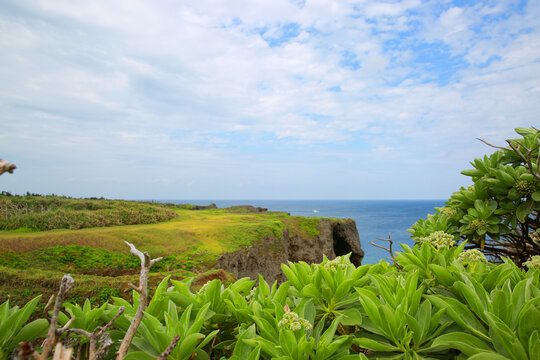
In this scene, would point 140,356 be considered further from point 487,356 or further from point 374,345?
point 487,356

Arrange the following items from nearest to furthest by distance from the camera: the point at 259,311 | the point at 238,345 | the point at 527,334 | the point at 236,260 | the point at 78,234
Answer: the point at 527,334 < the point at 238,345 < the point at 259,311 < the point at 78,234 < the point at 236,260

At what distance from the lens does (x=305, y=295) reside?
1602 mm

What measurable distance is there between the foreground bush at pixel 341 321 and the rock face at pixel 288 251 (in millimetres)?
8742

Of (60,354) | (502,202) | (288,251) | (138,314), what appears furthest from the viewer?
(288,251)

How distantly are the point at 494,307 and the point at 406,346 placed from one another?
0.41 metres

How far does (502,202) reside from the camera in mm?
3094

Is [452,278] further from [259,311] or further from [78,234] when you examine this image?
[78,234]

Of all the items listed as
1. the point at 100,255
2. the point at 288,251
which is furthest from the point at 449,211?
the point at 288,251

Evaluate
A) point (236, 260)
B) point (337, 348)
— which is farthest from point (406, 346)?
point (236, 260)

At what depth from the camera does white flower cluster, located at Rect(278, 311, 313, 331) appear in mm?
1245

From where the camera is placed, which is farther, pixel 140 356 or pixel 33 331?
pixel 33 331

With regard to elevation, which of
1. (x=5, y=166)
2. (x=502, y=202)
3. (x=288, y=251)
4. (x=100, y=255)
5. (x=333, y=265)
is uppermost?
(x=5, y=166)

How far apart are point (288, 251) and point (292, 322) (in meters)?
15.0

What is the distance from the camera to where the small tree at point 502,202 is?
286 centimetres
